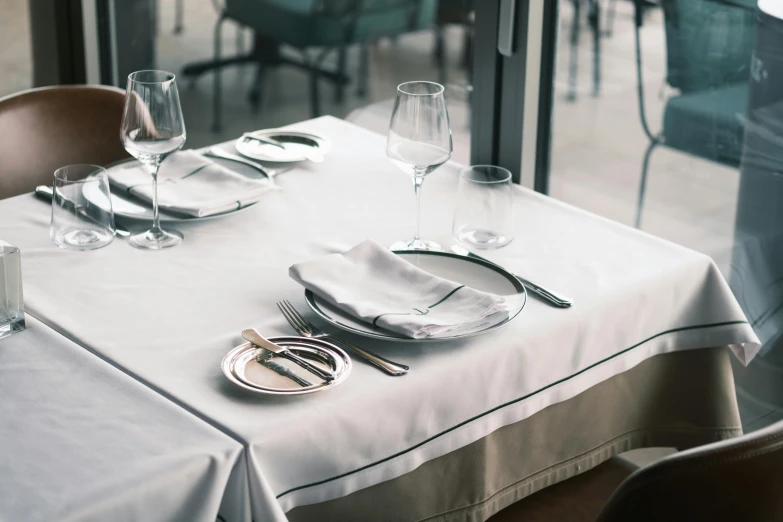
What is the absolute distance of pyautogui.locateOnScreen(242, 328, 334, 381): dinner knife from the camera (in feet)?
3.56

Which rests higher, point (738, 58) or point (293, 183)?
point (738, 58)

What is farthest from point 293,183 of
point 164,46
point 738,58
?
point 164,46

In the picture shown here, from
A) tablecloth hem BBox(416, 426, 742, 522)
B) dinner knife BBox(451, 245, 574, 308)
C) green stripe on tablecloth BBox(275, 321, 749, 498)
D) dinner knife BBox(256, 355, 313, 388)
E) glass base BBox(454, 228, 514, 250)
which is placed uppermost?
glass base BBox(454, 228, 514, 250)

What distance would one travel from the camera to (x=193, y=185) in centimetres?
159

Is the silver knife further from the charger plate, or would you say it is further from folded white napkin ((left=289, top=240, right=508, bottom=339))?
folded white napkin ((left=289, top=240, right=508, bottom=339))

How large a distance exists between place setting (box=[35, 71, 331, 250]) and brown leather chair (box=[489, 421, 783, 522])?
814mm

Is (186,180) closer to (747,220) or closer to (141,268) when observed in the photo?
(141,268)

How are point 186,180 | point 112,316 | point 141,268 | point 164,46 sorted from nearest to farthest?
point 112,316
point 141,268
point 186,180
point 164,46

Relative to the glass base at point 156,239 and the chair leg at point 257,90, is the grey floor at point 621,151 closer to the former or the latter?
the chair leg at point 257,90

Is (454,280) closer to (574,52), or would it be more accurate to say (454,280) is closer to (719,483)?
(719,483)

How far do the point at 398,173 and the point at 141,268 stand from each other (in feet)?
1.84

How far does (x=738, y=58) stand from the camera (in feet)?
5.67

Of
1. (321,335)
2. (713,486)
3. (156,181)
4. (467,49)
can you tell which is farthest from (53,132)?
(713,486)

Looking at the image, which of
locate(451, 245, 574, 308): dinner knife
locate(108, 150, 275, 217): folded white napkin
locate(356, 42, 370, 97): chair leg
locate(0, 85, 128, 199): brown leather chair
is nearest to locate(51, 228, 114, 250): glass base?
locate(108, 150, 275, 217): folded white napkin
